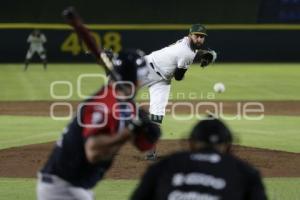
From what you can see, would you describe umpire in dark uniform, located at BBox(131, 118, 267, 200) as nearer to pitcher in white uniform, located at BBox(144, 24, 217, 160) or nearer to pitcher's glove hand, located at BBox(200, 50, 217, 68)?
pitcher in white uniform, located at BBox(144, 24, 217, 160)

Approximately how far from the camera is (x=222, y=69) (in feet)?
110

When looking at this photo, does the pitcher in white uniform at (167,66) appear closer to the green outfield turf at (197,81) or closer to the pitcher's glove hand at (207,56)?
the pitcher's glove hand at (207,56)

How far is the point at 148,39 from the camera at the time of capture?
36.5 meters

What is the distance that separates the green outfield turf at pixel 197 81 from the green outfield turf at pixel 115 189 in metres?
12.1

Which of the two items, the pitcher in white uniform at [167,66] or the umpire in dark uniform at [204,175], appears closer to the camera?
the umpire in dark uniform at [204,175]

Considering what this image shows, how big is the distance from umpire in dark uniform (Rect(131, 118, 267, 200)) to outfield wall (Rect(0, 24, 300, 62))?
32185 millimetres

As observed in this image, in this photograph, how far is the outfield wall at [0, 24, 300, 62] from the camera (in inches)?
1430

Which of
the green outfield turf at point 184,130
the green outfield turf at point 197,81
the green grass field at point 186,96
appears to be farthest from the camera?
the green outfield turf at point 197,81

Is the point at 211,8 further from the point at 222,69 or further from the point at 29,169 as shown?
the point at 29,169

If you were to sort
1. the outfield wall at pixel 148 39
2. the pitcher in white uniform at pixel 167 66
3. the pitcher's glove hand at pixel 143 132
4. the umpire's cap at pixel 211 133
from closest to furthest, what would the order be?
the umpire's cap at pixel 211 133 → the pitcher's glove hand at pixel 143 132 → the pitcher in white uniform at pixel 167 66 → the outfield wall at pixel 148 39

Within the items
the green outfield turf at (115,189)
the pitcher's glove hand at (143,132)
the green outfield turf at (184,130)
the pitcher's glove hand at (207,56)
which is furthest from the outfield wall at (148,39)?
the pitcher's glove hand at (143,132)

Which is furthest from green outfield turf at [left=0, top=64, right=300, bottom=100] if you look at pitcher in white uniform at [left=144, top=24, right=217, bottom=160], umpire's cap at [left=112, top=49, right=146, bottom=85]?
umpire's cap at [left=112, top=49, right=146, bottom=85]

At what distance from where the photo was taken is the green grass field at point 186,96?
9984mm

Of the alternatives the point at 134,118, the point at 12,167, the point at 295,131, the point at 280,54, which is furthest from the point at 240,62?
the point at 134,118
